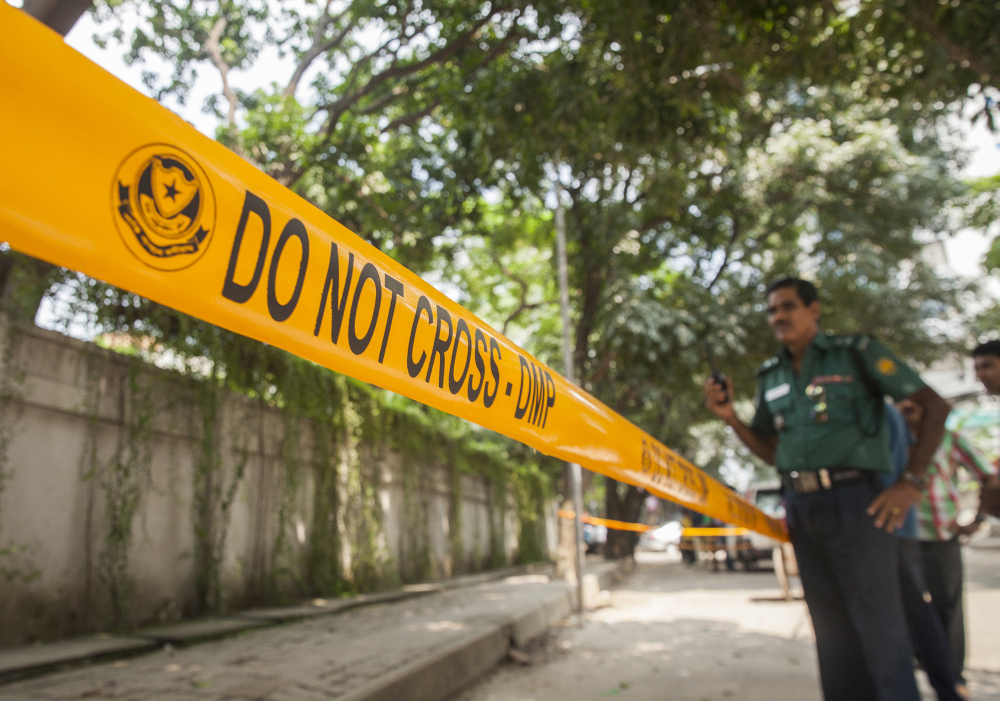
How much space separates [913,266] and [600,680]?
1333 cm

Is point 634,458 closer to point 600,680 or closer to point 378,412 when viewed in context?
point 600,680

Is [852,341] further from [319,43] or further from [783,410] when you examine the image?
[319,43]

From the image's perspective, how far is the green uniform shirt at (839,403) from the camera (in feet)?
9.16

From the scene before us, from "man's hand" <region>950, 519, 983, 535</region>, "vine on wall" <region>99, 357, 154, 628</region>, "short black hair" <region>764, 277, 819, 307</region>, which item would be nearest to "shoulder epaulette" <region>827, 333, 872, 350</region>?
"short black hair" <region>764, 277, 819, 307</region>

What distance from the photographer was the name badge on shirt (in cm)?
316

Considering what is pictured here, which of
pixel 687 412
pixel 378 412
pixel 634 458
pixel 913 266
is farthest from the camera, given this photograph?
pixel 687 412

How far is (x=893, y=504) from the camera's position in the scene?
264 cm

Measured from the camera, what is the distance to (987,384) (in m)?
3.89

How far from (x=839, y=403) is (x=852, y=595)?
0.81 meters

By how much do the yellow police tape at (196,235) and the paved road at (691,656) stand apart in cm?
346

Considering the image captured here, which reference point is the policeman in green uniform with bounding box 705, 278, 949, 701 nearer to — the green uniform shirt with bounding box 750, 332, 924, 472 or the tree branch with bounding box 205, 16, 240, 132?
the green uniform shirt with bounding box 750, 332, 924, 472

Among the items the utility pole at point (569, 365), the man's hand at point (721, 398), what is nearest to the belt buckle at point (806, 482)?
the man's hand at point (721, 398)

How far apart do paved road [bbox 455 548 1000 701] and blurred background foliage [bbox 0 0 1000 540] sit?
3531mm

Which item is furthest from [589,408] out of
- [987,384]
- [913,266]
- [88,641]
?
[913,266]
